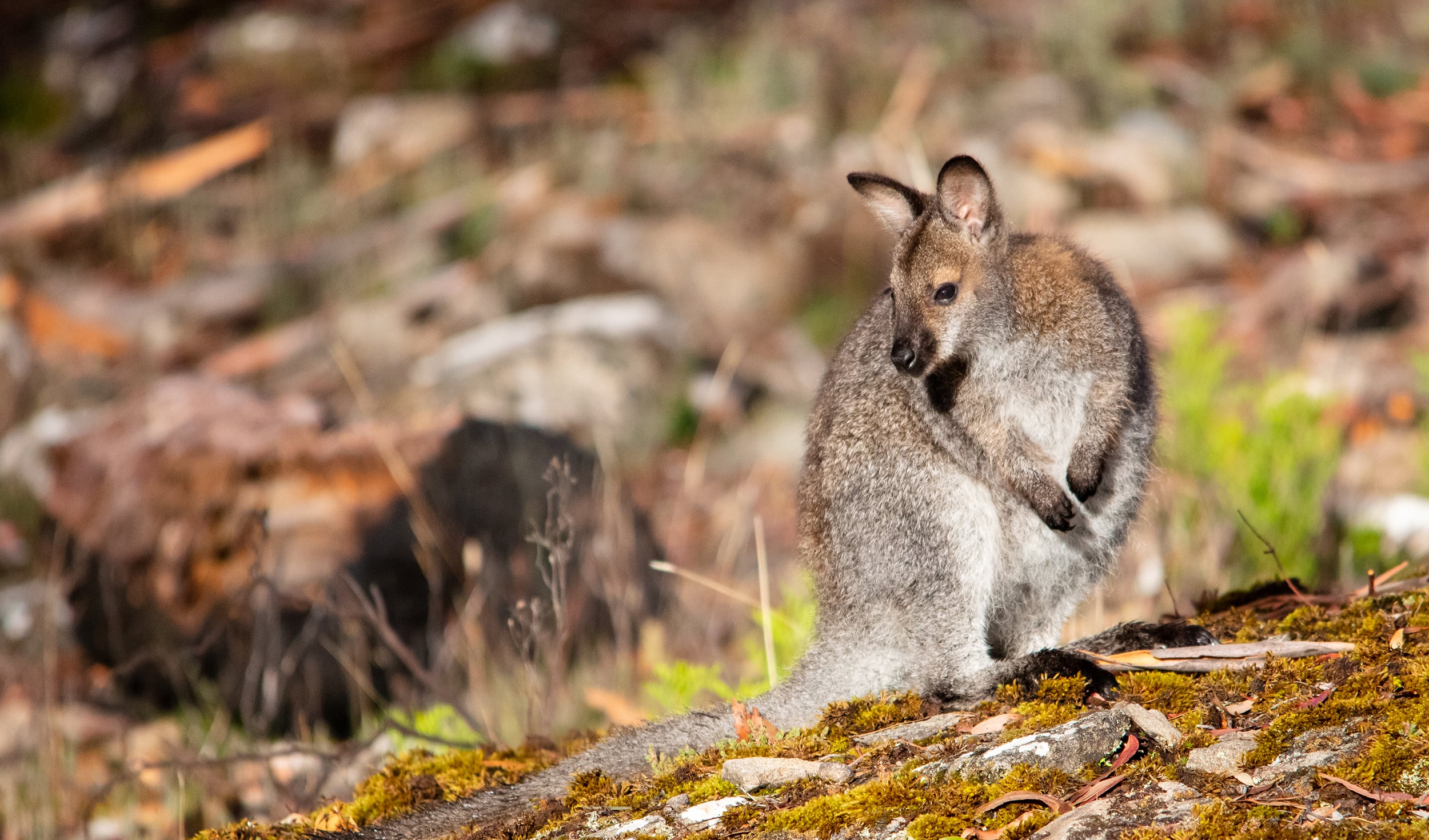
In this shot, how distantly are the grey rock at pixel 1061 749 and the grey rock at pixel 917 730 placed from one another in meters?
0.29

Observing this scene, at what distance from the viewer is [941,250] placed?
12.8 feet

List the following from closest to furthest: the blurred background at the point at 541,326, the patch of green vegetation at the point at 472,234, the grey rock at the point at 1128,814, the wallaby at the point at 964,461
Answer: the grey rock at the point at 1128,814, the wallaby at the point at 964,461, the blurred background at the point at 541,326, the patch of green vegetation at the point at 472,234

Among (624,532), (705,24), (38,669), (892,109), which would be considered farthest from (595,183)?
(38,669)

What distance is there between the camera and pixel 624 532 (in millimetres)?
6320

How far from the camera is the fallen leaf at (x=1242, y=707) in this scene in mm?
2773

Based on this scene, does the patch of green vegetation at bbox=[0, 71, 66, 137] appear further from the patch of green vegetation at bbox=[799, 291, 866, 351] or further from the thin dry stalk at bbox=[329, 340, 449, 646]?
the thin dry stalk at bbox=[329, 340, 449, 646]

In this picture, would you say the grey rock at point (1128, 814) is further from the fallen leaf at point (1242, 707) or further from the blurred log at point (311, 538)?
the blurred log at point (311, 538)

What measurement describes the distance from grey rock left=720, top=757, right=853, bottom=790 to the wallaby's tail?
38 centimetres

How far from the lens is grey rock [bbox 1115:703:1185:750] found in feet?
8.66

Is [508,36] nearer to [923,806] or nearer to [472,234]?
[472,234]

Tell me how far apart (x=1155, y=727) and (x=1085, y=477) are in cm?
115

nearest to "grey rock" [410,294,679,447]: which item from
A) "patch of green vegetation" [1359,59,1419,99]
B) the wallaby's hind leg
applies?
the wallaby's hind leg

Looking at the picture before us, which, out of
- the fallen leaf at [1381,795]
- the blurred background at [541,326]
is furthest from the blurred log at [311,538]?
the fallen leaf at [1381,795]

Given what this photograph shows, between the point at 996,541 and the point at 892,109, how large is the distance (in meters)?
9.61
